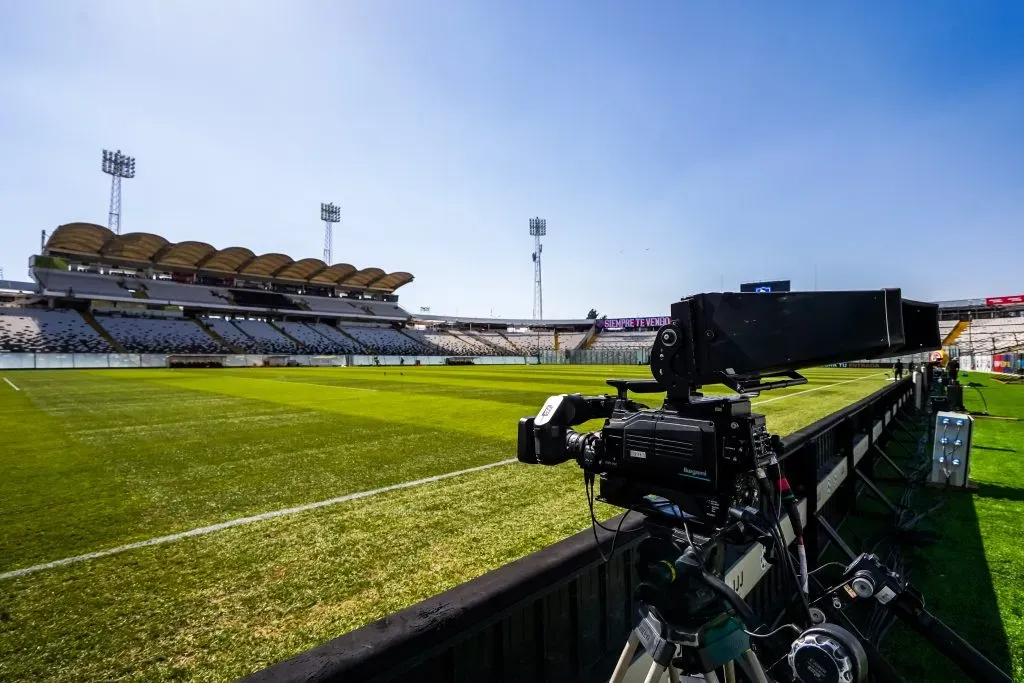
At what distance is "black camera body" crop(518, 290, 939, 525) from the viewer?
1.19 m

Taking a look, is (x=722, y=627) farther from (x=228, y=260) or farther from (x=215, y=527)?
(x=228, y=260)

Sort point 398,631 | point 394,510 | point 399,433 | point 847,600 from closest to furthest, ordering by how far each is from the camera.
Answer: point 398,631 → point 847,600 → point 394,510 → point 399,433

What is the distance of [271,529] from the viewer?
A: 3592 mm

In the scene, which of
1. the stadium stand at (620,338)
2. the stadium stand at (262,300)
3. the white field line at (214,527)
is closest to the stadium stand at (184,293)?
the stadium stand at (262,300)

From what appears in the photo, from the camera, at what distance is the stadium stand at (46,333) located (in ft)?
124

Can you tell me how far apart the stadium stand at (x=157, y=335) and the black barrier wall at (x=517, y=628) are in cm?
5192

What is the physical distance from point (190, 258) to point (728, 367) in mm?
61947

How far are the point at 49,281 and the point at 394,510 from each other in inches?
2367

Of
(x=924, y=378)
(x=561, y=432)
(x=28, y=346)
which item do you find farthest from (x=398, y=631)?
(x=28, y=346)

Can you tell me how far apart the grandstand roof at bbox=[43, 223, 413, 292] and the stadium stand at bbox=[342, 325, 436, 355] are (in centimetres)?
687

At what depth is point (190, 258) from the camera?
51.6 meters

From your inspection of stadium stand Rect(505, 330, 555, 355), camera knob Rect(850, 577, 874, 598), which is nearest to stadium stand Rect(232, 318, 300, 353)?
stadium stand Rect(505, 330, 555, 355)

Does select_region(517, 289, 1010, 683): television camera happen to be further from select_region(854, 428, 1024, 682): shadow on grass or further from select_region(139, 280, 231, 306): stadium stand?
select_region(139, 280, 231, 306): stadium stand

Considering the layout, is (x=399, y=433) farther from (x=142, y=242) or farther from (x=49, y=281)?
(x=49, y=281)
